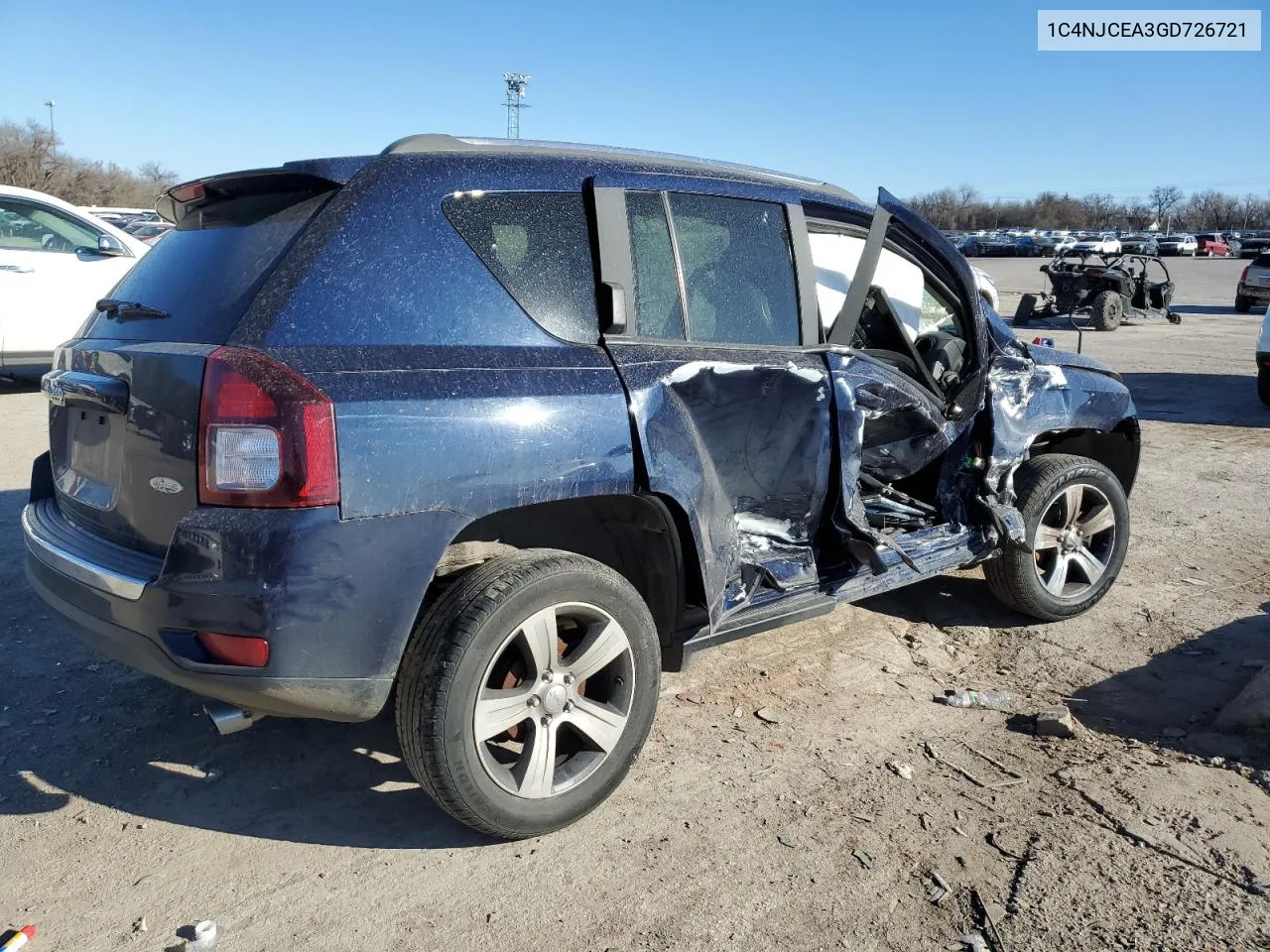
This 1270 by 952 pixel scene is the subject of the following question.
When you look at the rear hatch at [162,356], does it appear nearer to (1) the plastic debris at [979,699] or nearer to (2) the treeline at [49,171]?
(1) the plastic debris at [979,699]

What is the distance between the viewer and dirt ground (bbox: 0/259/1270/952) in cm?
263

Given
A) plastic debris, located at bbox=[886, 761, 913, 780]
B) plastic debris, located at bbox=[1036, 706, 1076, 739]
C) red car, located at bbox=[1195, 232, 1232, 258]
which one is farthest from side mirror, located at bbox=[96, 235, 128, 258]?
red car, located at bbox=[1195, 232, 1232, 258]

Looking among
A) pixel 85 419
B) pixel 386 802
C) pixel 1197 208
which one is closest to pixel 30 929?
pixel 386 802

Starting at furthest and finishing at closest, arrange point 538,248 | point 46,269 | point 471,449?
point 46,269 < point 538,248 < point 471,449

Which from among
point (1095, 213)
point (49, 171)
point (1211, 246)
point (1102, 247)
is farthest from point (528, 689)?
point (1095, 213)

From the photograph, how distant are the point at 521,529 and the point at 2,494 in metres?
4.73

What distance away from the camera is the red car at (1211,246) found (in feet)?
208

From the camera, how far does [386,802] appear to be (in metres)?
3.19

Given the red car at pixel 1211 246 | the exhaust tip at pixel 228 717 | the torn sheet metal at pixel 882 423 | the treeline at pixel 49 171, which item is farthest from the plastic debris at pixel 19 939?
the red car at pixel 1211 246

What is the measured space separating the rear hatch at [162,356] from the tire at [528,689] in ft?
2.52

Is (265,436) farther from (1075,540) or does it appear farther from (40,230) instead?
(40,230)

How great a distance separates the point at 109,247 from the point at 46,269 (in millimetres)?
822

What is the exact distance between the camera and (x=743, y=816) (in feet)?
10.3

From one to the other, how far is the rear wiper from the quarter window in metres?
7.51
